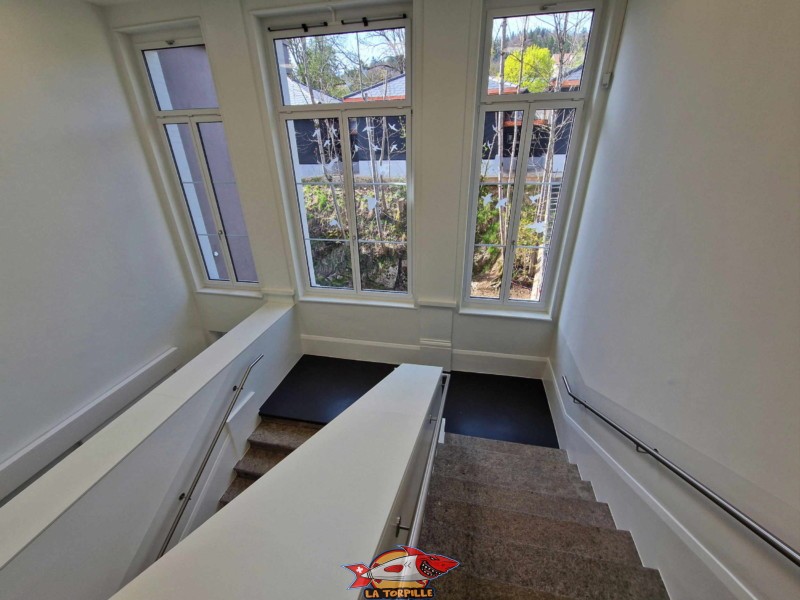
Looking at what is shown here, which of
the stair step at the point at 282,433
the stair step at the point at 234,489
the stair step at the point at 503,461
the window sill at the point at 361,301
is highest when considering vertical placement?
the window sill at the point at 361,301

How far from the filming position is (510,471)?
7.90ft

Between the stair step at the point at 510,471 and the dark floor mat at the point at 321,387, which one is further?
the dark floor mat at the point at 321,387

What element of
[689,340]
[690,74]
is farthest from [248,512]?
[690,74]

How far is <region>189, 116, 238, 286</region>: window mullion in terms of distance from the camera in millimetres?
3270

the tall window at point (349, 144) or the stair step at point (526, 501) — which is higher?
the tall window at point (349, 144)

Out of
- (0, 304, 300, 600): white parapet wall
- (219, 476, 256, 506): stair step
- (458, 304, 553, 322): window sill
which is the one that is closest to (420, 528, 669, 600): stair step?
(0, 304, 300, 600): white parapet wall

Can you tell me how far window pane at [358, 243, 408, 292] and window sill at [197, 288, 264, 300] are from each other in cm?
125

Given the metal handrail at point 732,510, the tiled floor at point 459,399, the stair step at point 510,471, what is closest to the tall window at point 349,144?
the tiled floor at point 459,399

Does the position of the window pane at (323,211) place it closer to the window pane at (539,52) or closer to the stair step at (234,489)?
the window pane at (539,52)

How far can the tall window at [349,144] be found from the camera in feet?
9.14

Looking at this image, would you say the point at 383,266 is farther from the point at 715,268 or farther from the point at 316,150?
the point at 715,268

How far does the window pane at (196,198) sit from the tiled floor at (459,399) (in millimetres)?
1600

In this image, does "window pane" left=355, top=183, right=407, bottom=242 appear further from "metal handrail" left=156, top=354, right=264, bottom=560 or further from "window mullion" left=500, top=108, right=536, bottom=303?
"metal handrail" left=156, top=354, right=264, bottom=560

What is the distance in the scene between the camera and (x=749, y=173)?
43.0 inches
